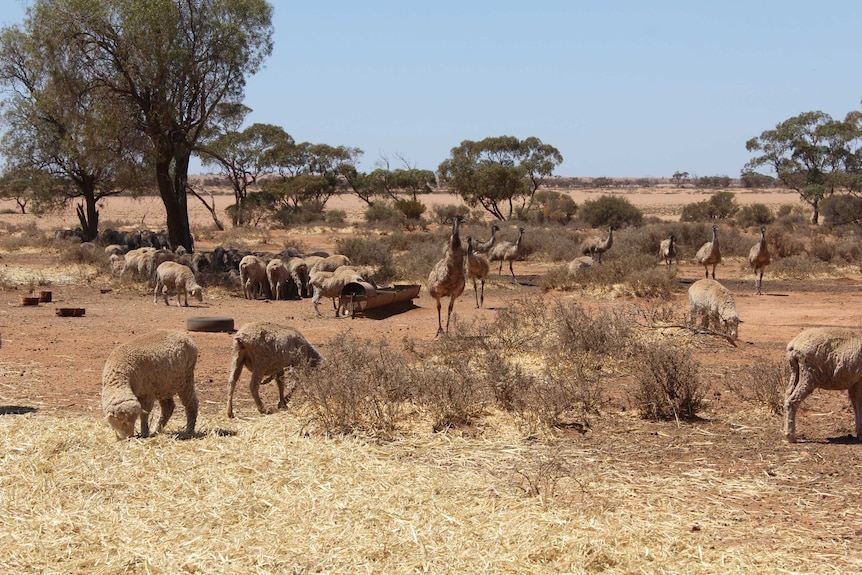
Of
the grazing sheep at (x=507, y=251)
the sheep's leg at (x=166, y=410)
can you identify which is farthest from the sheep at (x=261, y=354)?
the grazing sheep at (x=507, y=251)

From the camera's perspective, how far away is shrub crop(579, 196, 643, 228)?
1886 inches

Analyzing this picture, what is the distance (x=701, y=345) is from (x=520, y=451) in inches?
251

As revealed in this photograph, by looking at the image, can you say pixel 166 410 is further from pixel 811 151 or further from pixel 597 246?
pixel 811 151

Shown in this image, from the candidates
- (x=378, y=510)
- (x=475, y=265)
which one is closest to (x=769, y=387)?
(x=378, y=510)

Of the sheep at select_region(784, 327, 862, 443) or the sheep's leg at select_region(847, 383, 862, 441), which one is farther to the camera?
the sheep's leg at select_region(847, 383, 862, 441)

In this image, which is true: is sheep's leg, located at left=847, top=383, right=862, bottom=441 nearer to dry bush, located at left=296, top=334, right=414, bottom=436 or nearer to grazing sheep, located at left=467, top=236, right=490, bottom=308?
dry bush, located at left=296, top=334, right=414, bottom=436

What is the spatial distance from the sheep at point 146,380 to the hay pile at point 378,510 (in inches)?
12.9

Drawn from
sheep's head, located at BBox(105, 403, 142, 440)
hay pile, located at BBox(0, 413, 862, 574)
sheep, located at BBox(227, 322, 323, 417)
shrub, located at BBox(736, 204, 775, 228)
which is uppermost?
shrub, located at BBox(736, 204, 775, 228)

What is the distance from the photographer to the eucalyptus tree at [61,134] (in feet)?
80.7

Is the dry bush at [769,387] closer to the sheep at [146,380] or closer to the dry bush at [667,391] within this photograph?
the dry bush at [667,391]

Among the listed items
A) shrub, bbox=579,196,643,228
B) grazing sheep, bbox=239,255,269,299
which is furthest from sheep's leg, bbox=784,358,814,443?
shrub, bbox=579,196,643,228

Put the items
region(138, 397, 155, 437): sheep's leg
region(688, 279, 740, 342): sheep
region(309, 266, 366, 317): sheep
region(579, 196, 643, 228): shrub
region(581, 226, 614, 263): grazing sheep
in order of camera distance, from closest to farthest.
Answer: region(138, 397, 155, 437): sheep's leg → region(688, 279, 740, 342): sheep → region(309, 266, 366, 317): sheep → region(581, 226, 614, 263): grazing sheep → region(579, 196, 643, 228): shrub

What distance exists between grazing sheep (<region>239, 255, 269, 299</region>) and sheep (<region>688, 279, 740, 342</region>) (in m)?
11.4

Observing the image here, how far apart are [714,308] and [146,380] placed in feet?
30.4
